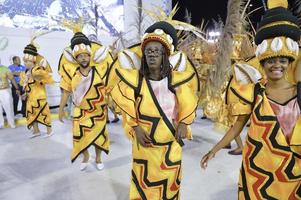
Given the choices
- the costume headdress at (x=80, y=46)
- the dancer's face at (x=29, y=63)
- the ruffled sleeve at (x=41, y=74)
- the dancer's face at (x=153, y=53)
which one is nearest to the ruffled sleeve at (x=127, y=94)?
the dancer's face at (x=153, y=53)

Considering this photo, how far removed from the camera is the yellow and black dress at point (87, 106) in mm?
3824

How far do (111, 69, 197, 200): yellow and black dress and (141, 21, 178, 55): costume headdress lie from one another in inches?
7.9

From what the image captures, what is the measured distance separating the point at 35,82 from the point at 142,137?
13.9 feet

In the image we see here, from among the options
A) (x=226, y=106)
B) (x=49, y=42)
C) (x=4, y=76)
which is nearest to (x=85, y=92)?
(x=226, y=106)

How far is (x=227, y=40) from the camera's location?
18.7 ft

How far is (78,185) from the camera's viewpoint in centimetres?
363

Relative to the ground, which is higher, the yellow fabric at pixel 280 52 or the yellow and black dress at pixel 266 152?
the yellow fabric at pixel 280 52

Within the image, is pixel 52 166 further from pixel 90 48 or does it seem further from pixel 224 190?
pixel 224 190

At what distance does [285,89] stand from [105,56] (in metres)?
2.58

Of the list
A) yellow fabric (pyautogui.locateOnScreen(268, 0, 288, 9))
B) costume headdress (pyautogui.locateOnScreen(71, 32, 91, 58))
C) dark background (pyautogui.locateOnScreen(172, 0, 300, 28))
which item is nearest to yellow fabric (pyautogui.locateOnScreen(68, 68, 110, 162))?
costume headdress (pyautogui.locateOnScreen(71, 32, 91, 58))

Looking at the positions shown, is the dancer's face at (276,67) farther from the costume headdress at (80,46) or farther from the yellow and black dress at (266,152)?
the costume headdress at (80,46)

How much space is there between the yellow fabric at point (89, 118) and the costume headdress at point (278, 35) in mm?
2446

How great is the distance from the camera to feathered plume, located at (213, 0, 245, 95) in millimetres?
5594

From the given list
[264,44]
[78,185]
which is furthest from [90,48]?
[264,44]
